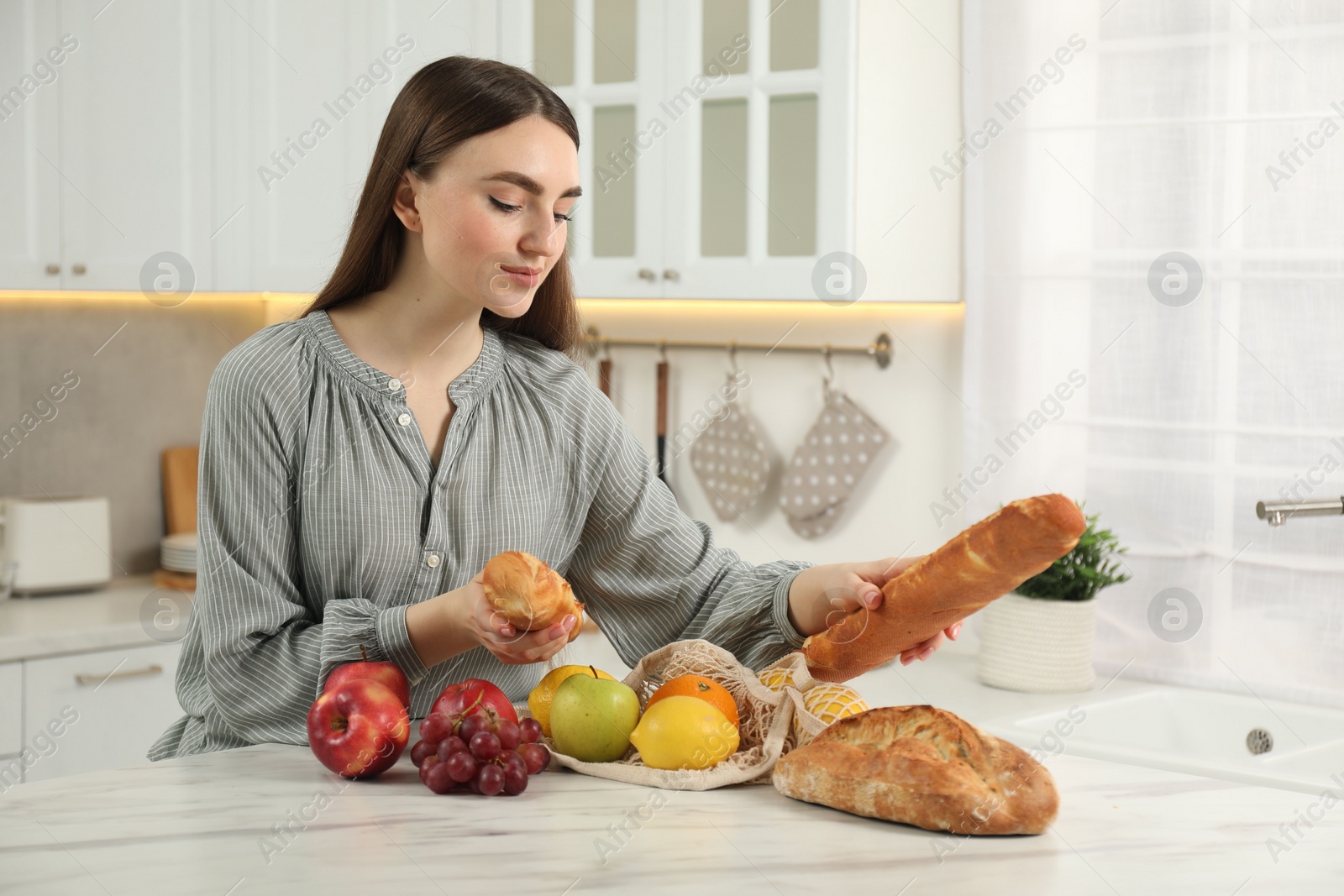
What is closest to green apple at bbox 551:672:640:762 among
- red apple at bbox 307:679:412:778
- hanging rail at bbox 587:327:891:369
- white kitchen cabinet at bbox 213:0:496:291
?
red apple at bbox 307:679:412:778

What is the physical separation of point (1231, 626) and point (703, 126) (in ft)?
4.15

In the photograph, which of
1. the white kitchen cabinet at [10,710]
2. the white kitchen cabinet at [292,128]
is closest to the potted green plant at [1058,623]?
the white kitchen cabinet at [292,128]

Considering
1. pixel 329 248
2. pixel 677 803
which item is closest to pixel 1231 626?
pixel 677 803

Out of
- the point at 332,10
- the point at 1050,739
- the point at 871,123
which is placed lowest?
the point at 1050,739

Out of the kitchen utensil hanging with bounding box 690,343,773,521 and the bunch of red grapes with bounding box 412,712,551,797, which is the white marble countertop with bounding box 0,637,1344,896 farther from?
the kitchen utensil hanging with bounding box 690,343,773,521

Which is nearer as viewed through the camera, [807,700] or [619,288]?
[807,700]

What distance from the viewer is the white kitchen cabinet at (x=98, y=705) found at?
7.96 feet

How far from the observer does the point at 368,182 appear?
4.34ft

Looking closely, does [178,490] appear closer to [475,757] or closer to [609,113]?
[609,113]

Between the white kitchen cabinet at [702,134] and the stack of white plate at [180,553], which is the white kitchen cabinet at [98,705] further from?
the white kitchen cabinet at [702,134]

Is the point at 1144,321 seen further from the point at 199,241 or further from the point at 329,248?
the point at 199,241

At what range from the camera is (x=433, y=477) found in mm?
1290

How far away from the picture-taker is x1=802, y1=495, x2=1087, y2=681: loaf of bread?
93 cm

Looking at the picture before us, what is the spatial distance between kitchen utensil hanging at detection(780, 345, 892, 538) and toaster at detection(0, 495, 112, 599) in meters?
1.52
